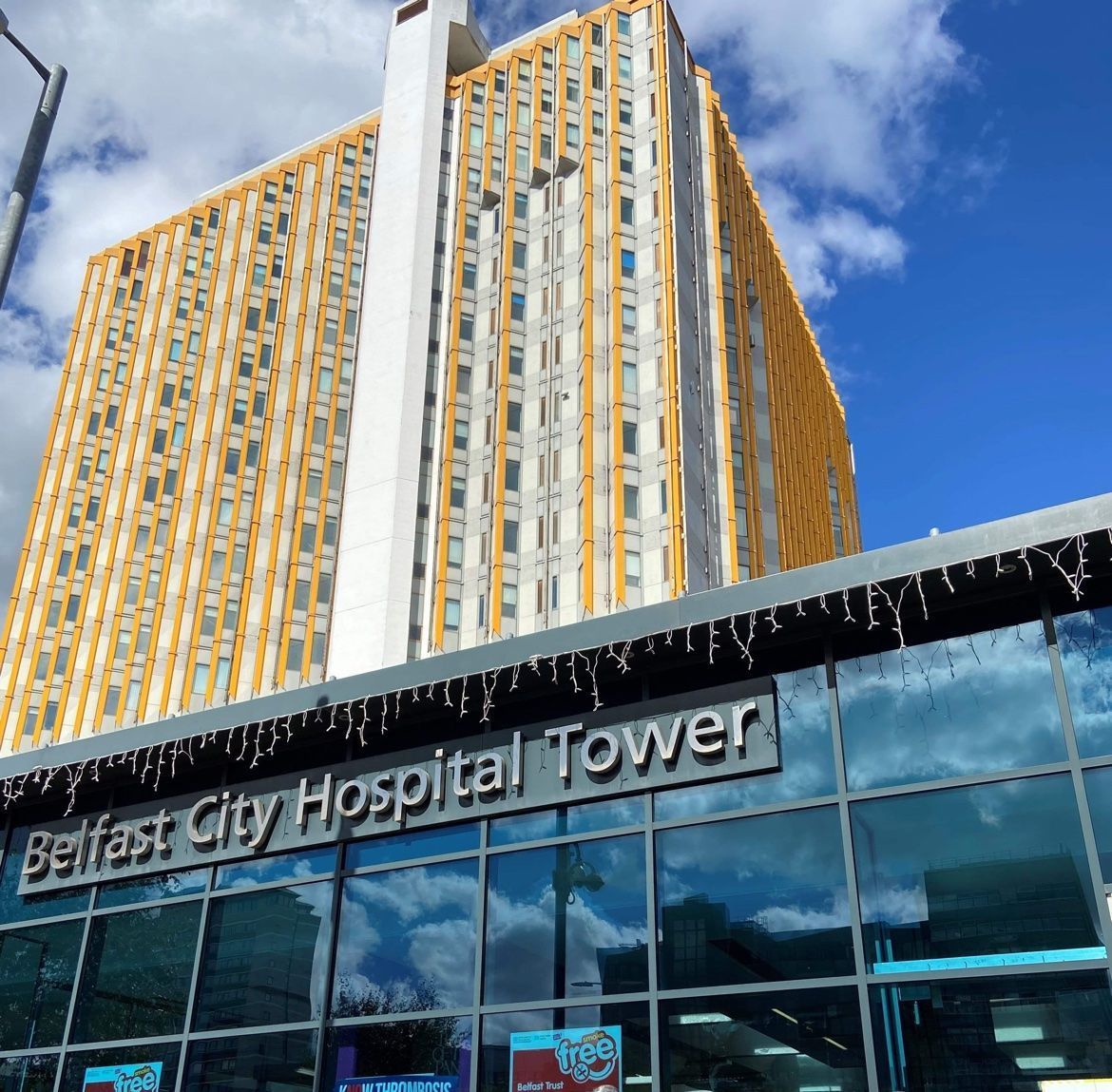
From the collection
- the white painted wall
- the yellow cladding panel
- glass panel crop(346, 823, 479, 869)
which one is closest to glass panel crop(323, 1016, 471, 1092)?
glass panel crop(346, 823, 479, 869)

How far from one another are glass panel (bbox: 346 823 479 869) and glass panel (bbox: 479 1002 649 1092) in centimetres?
196

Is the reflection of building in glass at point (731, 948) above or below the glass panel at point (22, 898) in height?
below

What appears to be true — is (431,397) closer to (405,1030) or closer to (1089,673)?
(405,1030)

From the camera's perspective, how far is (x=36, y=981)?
15.2 m

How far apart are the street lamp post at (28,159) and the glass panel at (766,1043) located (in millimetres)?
8580

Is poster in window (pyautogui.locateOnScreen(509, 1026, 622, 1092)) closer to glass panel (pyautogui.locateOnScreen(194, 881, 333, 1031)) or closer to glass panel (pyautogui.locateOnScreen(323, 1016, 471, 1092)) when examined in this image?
glass panel (pyautogui.locateOnScreen(323, 1016, 471, 1092))

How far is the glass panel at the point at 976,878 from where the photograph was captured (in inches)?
401

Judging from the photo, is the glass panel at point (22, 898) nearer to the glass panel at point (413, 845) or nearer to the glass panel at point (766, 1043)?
the glass panel at point (413, 845)

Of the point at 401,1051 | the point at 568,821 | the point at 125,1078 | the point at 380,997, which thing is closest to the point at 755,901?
the point at 568,821

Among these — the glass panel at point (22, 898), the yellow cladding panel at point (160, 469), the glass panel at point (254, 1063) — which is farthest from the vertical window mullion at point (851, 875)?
the yellow cladding panel at point (160, 469)

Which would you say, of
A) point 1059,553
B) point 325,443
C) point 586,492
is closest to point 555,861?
point 1059,553

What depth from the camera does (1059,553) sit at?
421 inches

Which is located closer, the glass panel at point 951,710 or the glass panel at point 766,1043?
the glass panel at point 766,1043

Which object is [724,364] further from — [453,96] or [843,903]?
[843,903]
